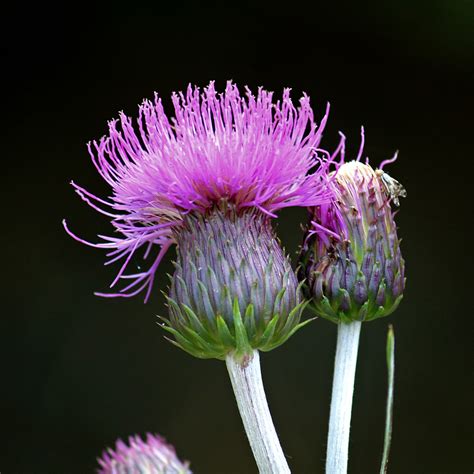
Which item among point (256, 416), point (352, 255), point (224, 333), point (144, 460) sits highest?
point (352, 255)

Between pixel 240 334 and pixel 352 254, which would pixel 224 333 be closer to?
pixel 240 334

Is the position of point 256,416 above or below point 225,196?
below

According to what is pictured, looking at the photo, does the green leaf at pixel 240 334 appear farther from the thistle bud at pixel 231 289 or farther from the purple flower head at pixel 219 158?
the purple flower head at pixel 219 158

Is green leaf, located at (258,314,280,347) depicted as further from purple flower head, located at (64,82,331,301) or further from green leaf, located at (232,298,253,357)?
purple flower head, located at (64,82,331,301)

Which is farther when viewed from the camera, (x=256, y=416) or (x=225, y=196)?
(x=225, y=196)

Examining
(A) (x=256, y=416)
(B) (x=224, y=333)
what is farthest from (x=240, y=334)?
(A) (x=256, y=416)
